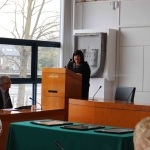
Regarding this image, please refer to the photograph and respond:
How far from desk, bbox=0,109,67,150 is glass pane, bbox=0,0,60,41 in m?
3.60

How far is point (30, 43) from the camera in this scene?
9.41m

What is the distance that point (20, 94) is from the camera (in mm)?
9266

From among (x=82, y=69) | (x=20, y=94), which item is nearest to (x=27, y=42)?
(x=20, y=94)

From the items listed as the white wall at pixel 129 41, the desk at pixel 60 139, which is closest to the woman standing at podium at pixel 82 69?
the white wall at pixel 129 41

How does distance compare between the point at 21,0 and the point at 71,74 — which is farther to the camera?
the point at 21,0

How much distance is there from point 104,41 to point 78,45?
710 millimetres

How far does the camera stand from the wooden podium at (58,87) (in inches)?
242

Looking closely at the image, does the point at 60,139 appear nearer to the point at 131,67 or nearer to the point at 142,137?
the point at 142,137

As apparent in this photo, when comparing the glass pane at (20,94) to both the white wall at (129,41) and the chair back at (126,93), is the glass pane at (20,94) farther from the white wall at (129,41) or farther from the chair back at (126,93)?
the chair back at (126,93)

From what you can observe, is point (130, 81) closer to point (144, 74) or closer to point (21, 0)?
point (144, 74)

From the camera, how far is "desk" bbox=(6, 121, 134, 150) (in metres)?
3.11

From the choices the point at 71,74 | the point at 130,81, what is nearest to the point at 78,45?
the point at 130,81

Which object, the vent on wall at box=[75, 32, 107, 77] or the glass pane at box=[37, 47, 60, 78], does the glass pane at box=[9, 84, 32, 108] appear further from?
the vent on wall at box=[75, 32, 107, 77]

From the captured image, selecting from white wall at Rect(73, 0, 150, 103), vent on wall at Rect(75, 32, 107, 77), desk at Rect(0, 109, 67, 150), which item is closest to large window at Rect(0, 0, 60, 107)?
vent on wall at Rect(75, 32, 107, 77)
